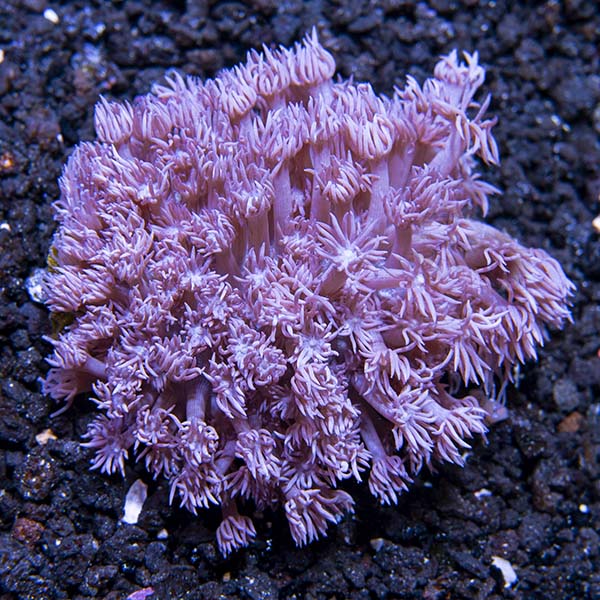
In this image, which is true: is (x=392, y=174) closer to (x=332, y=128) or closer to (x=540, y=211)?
(x=332, y=128)

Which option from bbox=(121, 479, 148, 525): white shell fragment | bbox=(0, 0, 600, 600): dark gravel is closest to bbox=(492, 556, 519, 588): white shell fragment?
bbox=(0, 0, 600, 600): dark gravel

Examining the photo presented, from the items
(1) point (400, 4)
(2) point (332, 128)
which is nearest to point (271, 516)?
(2) point (332, 128)

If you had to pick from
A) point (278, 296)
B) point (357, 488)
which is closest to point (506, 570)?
point (357, 488)

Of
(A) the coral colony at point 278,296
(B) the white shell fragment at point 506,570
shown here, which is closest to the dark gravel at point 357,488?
(B) the white shell fragment at point 506,570

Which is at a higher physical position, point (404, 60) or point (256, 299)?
point (404, 60)

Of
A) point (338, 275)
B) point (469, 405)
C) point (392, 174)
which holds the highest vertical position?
point (392, 174)

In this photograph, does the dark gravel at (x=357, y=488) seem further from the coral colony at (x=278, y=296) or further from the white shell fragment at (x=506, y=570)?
the coral colony at (x=278, y=296)
